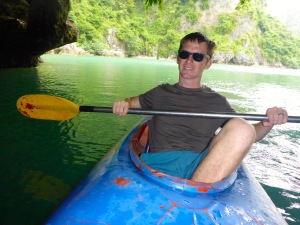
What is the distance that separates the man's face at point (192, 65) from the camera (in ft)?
7.37

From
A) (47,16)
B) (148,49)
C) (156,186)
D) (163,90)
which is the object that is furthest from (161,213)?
(148,49)

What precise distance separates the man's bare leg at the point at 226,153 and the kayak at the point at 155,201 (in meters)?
0.08

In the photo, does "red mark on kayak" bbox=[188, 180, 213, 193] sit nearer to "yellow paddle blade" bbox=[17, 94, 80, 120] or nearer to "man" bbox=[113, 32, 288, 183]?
"man" bbox=[113, 32, 288, 183]

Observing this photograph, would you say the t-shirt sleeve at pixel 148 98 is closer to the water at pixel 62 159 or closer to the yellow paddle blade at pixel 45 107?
the yellow paddle blade at pixel 45 107

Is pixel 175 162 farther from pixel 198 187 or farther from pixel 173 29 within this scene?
pixel 173 29

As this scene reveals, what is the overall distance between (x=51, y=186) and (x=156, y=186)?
5.29 ft

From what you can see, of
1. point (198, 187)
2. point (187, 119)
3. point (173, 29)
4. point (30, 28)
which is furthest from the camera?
point (173, 29)

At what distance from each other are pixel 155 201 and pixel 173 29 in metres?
70.2

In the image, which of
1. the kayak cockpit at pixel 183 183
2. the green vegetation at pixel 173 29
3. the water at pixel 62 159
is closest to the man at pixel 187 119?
the kayak cockpit at pixel 183 183

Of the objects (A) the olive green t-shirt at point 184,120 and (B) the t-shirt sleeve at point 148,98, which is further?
(B) the t-shirt sleeve at point 148,98

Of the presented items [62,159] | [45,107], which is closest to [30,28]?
[62,159]

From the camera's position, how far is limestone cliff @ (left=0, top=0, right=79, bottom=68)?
10031 mm

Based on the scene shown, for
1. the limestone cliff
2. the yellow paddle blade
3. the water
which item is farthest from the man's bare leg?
the limestone cliff

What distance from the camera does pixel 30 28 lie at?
35.7 ft
